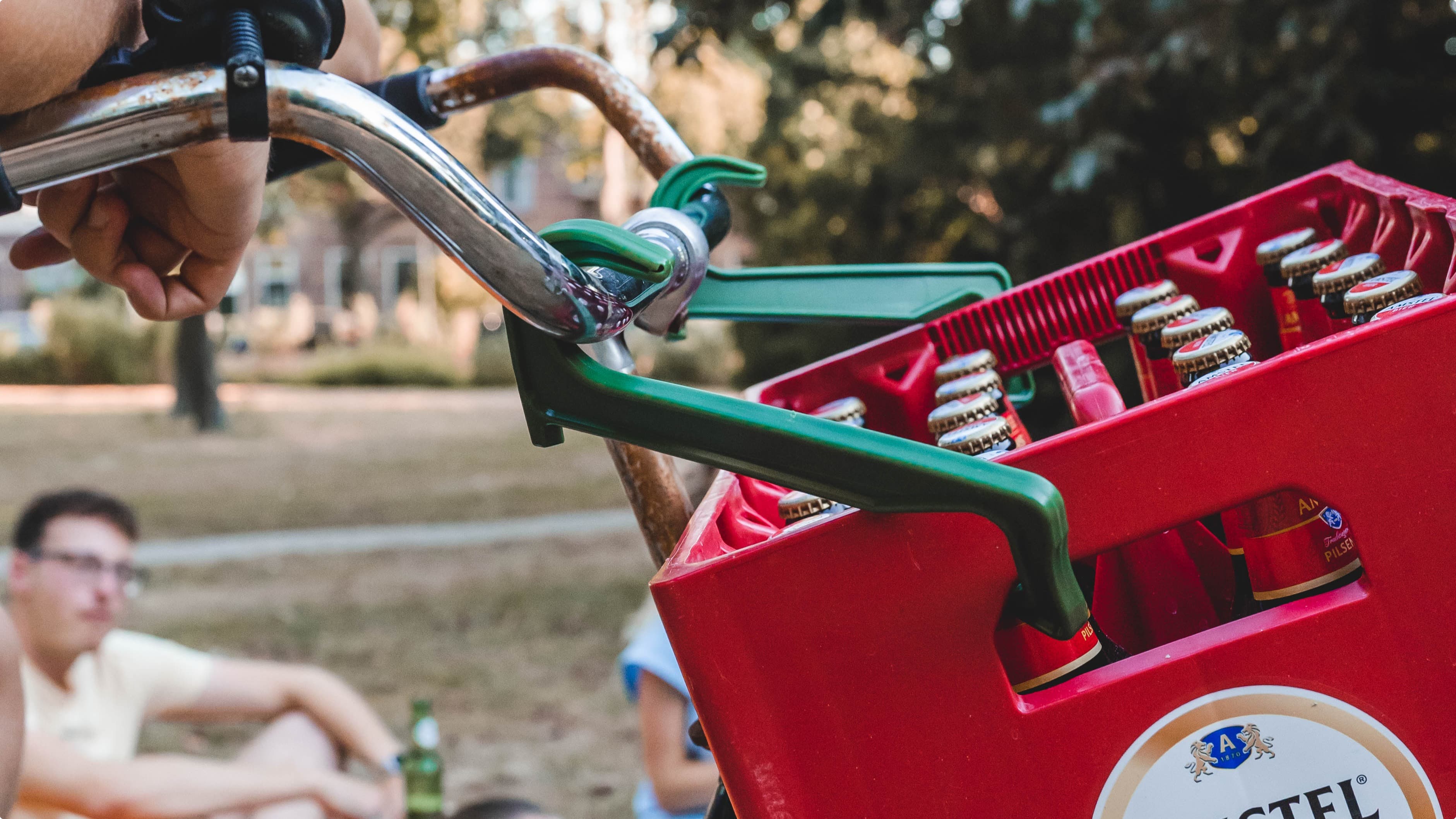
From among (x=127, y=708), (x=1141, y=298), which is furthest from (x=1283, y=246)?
(x=127, y=708)

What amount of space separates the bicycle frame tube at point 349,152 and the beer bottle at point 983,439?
13.5 inches

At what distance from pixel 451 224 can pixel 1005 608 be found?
0.44 m

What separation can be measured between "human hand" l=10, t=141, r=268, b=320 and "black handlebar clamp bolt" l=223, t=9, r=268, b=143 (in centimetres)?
40

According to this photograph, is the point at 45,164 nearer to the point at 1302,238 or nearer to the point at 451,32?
the point at 1302,238

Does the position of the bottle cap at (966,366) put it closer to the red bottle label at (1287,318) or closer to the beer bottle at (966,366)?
the beer bottle at (966,366)

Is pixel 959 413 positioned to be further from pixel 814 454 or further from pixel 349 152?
pixel 349 152

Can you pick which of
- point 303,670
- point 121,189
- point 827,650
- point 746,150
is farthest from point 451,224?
point 746,150

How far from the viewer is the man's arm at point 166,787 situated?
2689 mm

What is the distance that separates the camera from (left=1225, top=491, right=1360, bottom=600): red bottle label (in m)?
0.90

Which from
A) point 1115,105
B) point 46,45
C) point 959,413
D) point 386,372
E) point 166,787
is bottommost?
point 959,413

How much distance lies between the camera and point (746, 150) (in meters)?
12.7

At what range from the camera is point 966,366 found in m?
1.27

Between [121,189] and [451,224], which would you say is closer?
[451,224]

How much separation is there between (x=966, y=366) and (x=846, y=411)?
14cm
